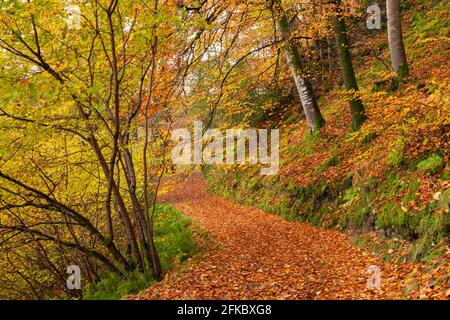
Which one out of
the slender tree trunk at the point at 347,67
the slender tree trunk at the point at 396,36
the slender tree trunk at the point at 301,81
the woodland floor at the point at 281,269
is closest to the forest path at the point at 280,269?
the woodland floor at the point at 281,269

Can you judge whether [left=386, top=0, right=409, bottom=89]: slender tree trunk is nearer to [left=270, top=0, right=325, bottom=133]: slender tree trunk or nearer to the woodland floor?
[left=270, top=0, right=325, bottom=133]: slender tree trunk

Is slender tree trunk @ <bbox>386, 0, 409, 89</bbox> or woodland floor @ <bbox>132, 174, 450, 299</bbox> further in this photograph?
slender tree trunk @ <bbox>386, 0, 409, 89</bbox>

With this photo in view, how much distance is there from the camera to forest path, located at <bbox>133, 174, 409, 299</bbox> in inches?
228

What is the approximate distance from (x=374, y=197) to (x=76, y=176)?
7493 mm

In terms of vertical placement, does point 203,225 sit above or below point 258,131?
A: below

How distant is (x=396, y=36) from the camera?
1065 cm

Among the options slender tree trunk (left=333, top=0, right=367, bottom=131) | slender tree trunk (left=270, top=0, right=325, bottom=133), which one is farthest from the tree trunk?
slender tree trunk (left=270, top=0, right=325, bottom=133)

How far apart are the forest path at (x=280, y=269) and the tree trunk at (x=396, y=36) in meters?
5.39

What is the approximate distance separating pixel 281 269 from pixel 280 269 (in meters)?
0.02

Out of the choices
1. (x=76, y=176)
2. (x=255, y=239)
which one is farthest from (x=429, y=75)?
(x=76, y=176)

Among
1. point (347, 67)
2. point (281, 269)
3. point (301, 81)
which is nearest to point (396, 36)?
point (347, 67)

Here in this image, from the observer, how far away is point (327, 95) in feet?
54.7

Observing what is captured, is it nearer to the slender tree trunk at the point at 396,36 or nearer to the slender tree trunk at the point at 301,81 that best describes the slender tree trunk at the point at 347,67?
the slender tree trunk at the point at 396,36
